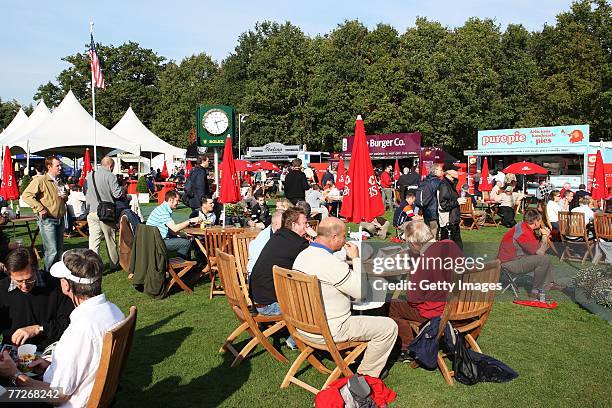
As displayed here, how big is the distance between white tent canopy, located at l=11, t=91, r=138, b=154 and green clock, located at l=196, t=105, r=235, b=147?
882cm

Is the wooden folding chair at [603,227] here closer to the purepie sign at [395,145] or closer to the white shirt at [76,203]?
the white shirt at [76,203]

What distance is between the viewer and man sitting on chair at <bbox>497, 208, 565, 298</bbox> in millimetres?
7545

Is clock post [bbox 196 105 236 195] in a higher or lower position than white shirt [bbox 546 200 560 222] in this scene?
higher

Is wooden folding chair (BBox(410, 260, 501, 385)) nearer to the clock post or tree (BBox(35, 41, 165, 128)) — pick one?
the clock post

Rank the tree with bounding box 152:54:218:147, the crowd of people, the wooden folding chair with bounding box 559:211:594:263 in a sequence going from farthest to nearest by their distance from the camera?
the tree with bounding box 152:54:218:147
the wooden folding chair with bounding box 559:211:594:263
the crowd of people

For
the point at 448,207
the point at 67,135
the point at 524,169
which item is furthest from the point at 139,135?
the point at 448,207

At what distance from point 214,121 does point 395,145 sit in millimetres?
22548

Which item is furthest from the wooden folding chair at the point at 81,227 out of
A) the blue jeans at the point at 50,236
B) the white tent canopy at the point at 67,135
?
the white tent canopy at the point at 67,135

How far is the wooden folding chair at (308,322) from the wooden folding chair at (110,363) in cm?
146

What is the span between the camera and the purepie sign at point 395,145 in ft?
117

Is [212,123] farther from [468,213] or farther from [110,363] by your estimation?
[110,363]

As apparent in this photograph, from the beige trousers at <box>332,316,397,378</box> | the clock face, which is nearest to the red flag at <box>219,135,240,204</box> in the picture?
the beige trousers at <box>332,316,397,378</box>

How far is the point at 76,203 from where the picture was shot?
13.3 meters

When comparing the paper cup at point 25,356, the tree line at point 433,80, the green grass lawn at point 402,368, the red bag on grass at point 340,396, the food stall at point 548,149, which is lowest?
the green grass lawn at point 402,368
